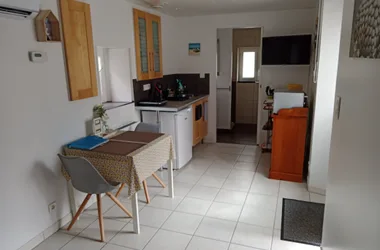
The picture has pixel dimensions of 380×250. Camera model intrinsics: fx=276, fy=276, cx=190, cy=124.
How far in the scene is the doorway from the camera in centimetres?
601

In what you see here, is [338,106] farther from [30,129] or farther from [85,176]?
[30,129]

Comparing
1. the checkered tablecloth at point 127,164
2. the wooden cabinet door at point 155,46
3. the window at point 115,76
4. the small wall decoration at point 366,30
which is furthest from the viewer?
the wooden cabinet door at point 155,46

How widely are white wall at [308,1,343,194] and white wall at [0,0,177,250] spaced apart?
101 inches

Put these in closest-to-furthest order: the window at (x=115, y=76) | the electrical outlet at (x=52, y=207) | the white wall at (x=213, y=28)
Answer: the electrical outlet at (x=52, y=207) < the window at (x=115, y=76) < the white wall at (x=213, y=28)

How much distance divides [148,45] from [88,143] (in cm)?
199

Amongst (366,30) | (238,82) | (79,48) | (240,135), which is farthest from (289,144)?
(238,82)

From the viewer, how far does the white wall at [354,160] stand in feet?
3.83

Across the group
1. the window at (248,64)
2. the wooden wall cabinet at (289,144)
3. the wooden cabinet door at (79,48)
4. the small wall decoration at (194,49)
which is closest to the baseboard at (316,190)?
the wooden wall cabinet at (289,144)

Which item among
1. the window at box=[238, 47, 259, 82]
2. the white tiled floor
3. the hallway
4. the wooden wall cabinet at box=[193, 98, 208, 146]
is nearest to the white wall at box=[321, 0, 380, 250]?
the white tiled floor

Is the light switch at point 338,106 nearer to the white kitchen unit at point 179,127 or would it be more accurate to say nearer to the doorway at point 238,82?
the white kitchen unit at point 179,127

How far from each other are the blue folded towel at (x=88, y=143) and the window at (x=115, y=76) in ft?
3.42

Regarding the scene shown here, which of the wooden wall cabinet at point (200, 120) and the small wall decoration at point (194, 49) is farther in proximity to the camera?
the small wall decoration at point (194, 49)

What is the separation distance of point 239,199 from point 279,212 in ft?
1.54

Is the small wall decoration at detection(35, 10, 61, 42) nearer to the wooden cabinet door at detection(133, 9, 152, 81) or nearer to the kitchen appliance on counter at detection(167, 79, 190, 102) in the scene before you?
the wooden cabinet door at detection(133, 9, 152, 81)
